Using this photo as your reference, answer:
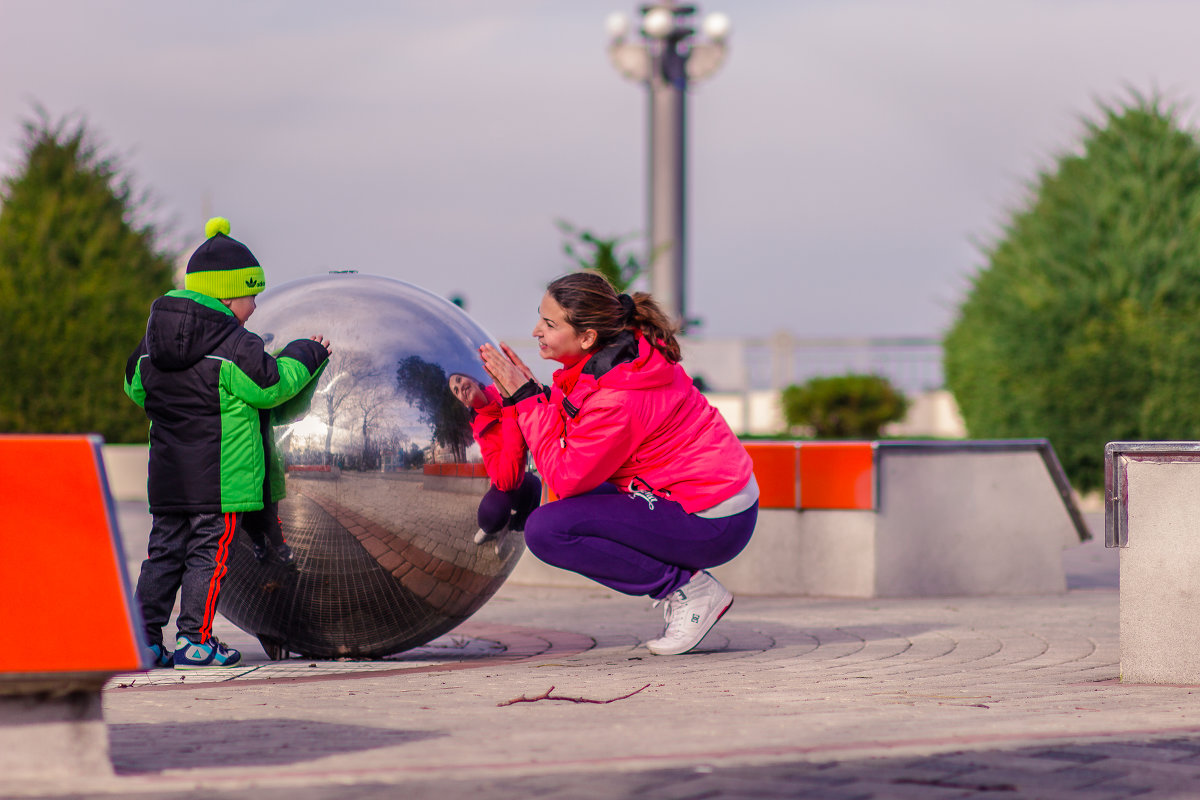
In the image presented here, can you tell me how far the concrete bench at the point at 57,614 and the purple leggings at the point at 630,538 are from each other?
2.33 metres

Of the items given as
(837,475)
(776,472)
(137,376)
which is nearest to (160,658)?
(137,376)

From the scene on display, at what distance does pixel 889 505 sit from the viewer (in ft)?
29.3

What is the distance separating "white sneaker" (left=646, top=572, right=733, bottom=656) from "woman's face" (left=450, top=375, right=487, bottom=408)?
1210mm

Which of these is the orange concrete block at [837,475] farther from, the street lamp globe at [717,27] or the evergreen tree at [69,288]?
the street lamp globe at [717,27]

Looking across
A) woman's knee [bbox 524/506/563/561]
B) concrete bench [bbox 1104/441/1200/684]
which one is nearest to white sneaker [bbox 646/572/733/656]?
woman's knee [bbox 524/506/563/561]

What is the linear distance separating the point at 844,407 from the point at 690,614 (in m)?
18.5

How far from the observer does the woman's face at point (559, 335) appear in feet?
19.8

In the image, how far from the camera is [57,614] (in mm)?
3783

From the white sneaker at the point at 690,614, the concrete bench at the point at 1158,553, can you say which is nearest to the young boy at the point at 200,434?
the white sneaker at the point at 690,614

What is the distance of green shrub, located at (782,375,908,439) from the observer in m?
24.1

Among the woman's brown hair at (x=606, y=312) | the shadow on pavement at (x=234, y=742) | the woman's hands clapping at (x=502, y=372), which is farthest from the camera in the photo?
the woman's brown hair at (x=606, y=312)

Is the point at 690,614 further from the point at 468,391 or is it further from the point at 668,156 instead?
the point at 668,156

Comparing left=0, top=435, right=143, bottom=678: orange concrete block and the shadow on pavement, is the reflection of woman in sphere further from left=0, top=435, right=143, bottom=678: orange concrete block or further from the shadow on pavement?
left=0, top=435, right=143, bottom=678: orange concrete block

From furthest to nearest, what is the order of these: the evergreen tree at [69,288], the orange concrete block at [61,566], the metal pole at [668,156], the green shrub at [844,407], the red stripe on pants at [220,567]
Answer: the metal pole at [668,156]
the green shrub at [844,407]
the evergreen tree at [69,288]
the red stripe on pants at [220,567]
the orange concrete block at [61,566]
